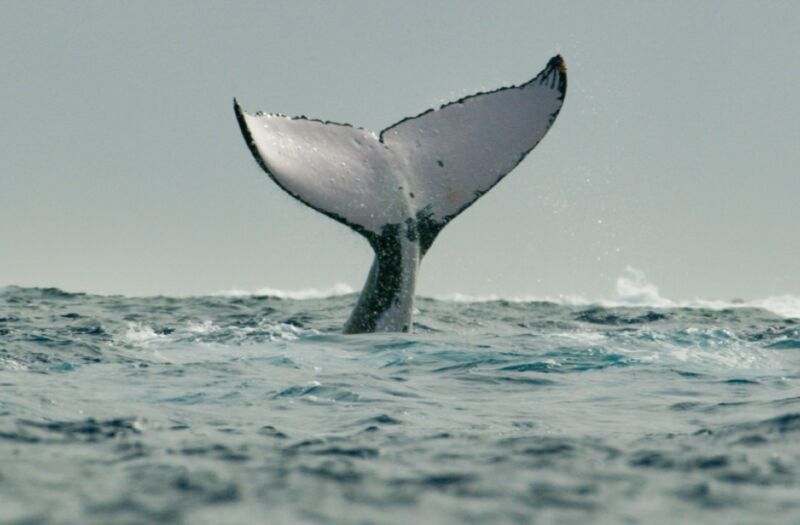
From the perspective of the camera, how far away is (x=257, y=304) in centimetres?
2538

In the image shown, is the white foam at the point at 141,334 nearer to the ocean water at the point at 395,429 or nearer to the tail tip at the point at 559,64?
the ocean water at the point at 395,429

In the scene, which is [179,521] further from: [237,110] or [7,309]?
[7,309]

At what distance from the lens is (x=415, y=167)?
11078 millimetres

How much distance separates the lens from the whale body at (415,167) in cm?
1045

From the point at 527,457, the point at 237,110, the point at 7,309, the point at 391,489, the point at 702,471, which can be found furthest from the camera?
the point at 7,309

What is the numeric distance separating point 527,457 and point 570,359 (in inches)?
231

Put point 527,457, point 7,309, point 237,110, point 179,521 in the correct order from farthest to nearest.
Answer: point 7,309, point 237,110, point 527,457, point 179,521

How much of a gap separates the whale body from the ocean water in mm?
883

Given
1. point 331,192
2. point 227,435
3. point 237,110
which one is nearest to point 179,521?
point 227,435

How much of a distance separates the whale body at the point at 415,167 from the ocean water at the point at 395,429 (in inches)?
34.8

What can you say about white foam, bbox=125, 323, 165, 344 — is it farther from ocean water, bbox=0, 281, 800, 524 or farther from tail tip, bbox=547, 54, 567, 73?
tail tip, bbox=547, 54, 567, 73

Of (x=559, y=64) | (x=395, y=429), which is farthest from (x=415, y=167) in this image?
(x=395, y=429)

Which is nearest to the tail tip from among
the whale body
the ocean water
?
the whale body

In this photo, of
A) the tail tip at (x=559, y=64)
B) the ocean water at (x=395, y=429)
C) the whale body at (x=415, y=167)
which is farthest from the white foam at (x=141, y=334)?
the tail tip at (x=559, y=64)
